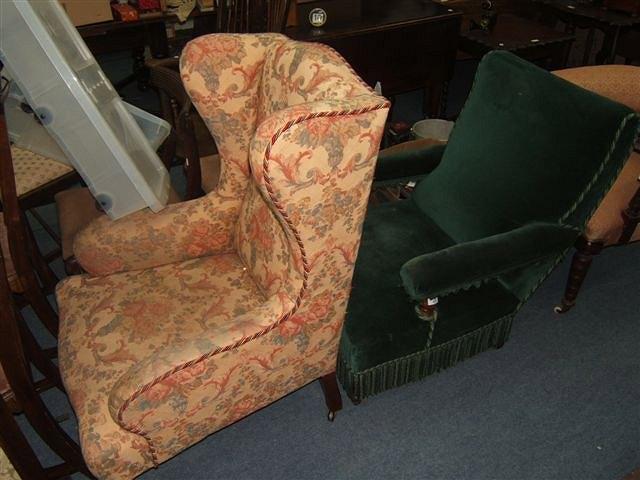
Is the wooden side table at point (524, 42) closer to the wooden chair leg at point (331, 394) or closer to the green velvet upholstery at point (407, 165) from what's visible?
the green velvet upholstery at point (407, 165)

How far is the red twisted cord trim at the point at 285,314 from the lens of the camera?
1009 millimetres

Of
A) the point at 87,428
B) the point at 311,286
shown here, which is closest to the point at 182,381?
the point at 87,428

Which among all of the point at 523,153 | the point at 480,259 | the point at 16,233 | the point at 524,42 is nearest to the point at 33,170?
the point at 16,233

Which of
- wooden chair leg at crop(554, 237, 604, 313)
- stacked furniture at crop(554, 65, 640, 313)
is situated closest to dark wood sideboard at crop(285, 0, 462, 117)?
stacked furniture at crop(554, 65, 640, 313)

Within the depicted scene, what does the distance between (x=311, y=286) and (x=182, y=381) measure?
1.27ft

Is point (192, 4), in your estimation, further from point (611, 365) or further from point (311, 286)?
point (611, 365)

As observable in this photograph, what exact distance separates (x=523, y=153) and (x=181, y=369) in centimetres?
125

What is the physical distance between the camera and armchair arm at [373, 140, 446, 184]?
A: 1.95 meters

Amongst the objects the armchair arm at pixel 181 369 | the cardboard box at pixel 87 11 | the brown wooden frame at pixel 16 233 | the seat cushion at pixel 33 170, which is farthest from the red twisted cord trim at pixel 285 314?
the cardboard box at pixel 87 11

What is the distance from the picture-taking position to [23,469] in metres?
1.39

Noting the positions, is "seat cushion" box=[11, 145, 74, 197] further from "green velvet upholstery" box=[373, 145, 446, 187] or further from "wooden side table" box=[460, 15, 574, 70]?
"wooden side table" box=[460, 15, 574, 70]

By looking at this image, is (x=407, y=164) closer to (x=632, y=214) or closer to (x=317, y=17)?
(x=632, y=214)

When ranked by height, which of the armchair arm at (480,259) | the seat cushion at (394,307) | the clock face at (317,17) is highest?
the clock face at (317,17)

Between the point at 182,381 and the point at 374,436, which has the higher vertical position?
the point at 182,381
